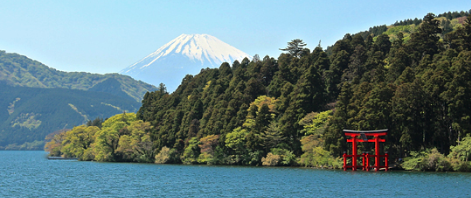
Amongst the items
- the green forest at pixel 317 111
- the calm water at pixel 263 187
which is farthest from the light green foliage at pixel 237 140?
the calm water at pixel 263 187

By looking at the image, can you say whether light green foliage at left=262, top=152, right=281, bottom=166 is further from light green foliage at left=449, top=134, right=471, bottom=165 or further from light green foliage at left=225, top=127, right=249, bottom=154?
light green foliage at left=449, top=134, right=471, bottom=165

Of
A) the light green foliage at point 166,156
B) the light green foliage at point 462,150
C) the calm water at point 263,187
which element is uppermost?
the light green foliage at point 462,150

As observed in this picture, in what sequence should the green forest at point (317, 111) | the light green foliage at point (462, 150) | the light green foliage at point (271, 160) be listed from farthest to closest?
the light green foliage at point (271, 160), the green forest at point (317, 111), the light green foliage at point (462, 150)

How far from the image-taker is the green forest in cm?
5272

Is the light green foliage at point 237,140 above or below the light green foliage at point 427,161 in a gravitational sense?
above

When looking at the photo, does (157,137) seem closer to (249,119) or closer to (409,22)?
(249,119)

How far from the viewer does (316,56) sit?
85188mm

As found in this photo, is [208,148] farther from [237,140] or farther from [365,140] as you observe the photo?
[365,140]

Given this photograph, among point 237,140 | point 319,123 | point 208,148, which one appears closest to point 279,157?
point 237,140

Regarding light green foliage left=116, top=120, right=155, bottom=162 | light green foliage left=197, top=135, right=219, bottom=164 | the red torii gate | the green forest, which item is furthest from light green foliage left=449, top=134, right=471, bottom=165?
light green foliage left=116, top=120, right=155, bottom=162

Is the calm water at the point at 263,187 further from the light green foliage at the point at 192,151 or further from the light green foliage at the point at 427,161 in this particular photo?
the light green foliage at the point at 192,151

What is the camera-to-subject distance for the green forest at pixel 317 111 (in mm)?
52719

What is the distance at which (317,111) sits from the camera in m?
68.6

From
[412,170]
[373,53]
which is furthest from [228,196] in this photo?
[373,53]
